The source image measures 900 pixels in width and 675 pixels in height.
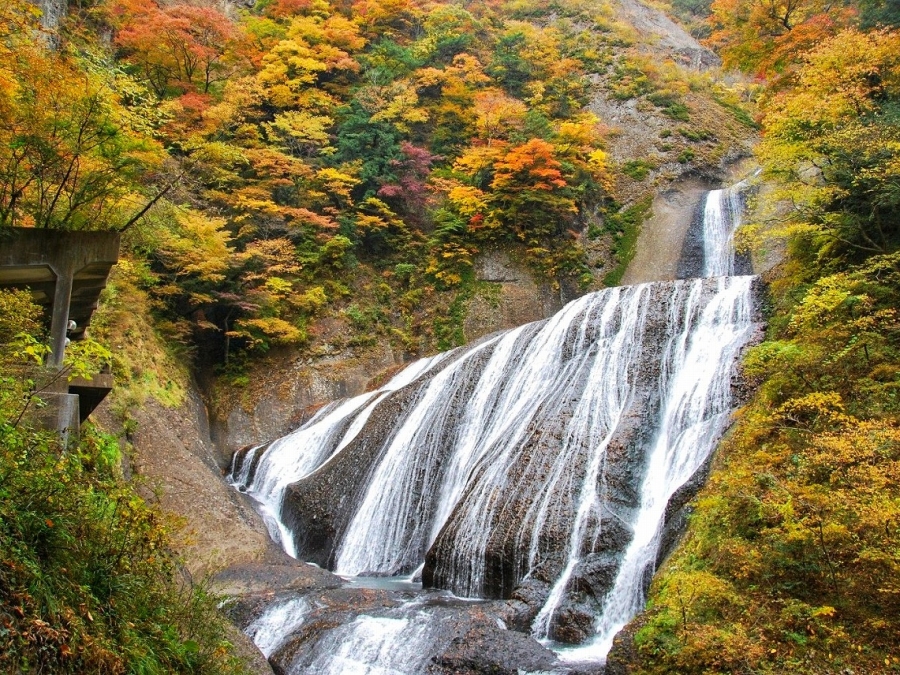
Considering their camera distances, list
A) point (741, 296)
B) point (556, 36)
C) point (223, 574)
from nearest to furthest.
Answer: point (223, 574)
point (741, 296)
point (556, 36)

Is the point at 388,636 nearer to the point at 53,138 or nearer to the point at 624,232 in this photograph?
the point at 53,138

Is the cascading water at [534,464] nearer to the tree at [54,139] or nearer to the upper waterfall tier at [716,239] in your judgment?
the tree at [54,139]

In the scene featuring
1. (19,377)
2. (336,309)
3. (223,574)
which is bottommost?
(223,574)

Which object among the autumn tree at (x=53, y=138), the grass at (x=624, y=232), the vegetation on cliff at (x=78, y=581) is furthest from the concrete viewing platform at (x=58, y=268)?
the grass at (x=624, y=232)

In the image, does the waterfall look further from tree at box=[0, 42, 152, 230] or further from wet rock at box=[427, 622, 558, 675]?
A: tree at box=[0, 42, 152, 230]

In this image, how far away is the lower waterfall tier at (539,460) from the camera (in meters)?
9.34

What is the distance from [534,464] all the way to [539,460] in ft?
0.41

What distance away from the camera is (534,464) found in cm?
1119

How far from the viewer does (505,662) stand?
7035mm

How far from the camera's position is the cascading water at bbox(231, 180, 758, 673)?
890 centimetres

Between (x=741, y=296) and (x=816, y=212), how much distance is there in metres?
2.77

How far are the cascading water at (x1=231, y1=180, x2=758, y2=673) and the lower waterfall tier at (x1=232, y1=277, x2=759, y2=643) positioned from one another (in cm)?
3

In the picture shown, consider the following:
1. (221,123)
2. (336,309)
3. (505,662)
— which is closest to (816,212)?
(505,662)

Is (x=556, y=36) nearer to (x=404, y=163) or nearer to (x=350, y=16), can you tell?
(x=350, y=16)
